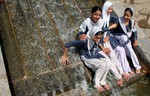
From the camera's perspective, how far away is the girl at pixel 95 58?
580 centimetres

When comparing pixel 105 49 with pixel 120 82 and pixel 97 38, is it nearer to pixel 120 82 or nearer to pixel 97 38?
pixel 97 38

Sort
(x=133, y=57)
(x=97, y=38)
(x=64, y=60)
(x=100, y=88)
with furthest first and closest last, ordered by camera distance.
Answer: (x=133, y=57) < (x=64, y=60) < (x=100, y=88) < (x=97, y=38)

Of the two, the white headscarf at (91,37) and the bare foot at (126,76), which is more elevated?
the white headscarf at (91,37)

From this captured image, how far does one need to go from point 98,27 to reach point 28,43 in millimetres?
1851

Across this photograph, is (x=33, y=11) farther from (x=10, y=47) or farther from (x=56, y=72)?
(x=56, y=72)

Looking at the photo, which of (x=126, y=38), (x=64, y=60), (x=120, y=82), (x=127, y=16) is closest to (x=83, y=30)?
(x=64, y=60)

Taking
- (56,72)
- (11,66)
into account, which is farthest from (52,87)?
(11,66)

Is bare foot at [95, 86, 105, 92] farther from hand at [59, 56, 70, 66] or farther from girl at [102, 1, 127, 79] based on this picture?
hand at [59, 56, 70, 66]

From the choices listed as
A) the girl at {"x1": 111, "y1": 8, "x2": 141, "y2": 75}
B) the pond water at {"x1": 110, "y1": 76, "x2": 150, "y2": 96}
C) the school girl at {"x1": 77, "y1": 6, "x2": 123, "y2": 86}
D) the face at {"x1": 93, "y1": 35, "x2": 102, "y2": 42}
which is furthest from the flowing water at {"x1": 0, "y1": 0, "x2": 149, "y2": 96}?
the face at {"x1": 93, "y1": 35, "x2": 102, "y2": 42}

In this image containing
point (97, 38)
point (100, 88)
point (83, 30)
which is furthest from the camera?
point (83, 30)

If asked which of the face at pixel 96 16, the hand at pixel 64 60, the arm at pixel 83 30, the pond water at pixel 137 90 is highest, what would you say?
the face at pixel 96 16

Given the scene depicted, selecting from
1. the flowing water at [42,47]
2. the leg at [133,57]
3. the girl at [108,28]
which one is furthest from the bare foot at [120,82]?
the leg at [133,57]

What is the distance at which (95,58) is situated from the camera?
19.4 ft

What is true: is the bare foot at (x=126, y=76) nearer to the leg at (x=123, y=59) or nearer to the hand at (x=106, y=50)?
the leg at (x=123, y=59)
